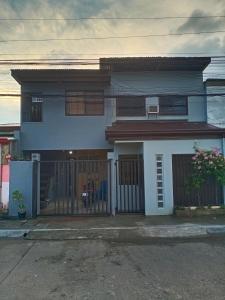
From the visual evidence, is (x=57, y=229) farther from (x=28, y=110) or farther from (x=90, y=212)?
(x=28, y=110)

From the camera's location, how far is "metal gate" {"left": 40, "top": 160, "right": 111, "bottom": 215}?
13273 mm

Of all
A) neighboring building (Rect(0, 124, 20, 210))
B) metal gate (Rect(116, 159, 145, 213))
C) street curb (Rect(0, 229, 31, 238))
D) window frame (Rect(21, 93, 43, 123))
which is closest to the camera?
street curb (Rect(0, 229, 31, 238))

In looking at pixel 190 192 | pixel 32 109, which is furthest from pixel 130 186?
pixel 32 109

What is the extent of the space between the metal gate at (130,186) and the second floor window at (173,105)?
5.40 metres

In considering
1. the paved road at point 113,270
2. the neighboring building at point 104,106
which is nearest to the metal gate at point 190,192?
the neighboring building at point 104,106

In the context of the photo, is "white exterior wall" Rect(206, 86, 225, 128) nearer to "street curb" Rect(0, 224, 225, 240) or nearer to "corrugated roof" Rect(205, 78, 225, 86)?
"corrugated roof" Rect(205, 78, 225, 86)

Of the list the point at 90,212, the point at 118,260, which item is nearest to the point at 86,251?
the point at 118,260

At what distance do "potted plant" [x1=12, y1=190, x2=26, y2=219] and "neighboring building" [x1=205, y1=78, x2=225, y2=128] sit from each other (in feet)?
33.7

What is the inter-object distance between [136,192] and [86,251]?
228 inches

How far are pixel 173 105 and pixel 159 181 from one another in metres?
6.16

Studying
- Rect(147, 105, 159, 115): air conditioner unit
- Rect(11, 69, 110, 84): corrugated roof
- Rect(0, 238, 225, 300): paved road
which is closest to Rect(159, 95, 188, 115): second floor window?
Rect(147, 105, 159, 115): air conditioner unit

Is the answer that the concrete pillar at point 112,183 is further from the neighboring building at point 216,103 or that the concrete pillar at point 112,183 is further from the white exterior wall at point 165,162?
the neighboring building at point 216,103

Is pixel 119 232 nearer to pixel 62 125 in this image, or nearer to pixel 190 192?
pixel 190 192

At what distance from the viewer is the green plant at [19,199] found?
1260 cm
